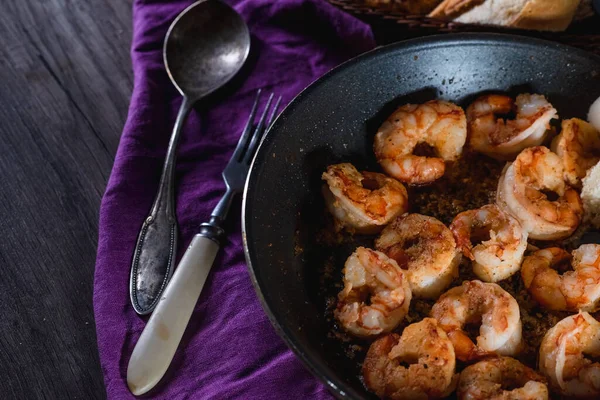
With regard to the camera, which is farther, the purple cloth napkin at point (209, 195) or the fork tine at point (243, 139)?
the fork tine at point (243, 139)

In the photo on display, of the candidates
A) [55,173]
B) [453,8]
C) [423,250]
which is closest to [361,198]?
[423,250]

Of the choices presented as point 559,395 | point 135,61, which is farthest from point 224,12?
point 559,395

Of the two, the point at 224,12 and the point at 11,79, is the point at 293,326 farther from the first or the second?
the point at 11,79

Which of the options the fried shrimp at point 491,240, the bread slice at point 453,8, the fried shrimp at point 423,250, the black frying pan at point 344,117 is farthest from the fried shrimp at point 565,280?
the bread slice at point 453,8

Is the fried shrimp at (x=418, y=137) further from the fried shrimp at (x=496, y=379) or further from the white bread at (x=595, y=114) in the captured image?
the fried shrimp at (x=496, y=379)

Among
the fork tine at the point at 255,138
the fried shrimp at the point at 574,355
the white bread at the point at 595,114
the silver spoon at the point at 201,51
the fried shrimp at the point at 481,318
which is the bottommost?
the fried shrimp at the point at 574,355

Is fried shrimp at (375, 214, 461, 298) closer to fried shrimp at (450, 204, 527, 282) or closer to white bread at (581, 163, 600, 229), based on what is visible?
fried shrimp at (450, 204, 527, 282)
